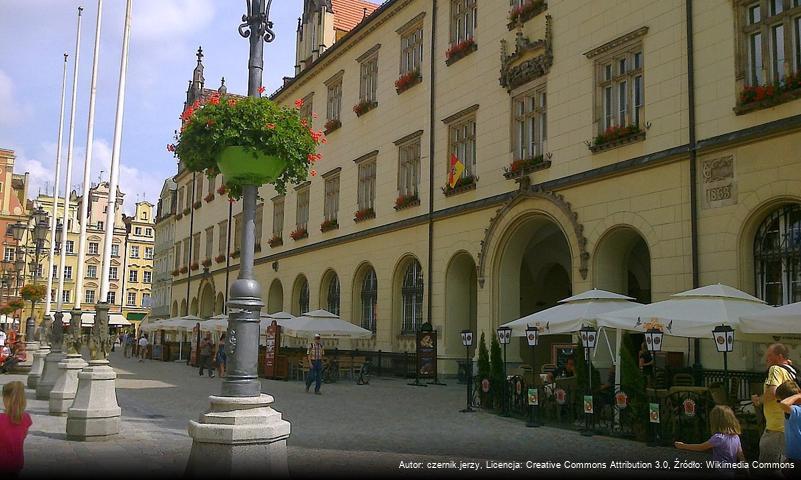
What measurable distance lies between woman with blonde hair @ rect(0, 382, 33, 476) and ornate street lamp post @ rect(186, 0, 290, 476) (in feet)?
4.77

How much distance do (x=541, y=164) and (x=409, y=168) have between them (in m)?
8.13

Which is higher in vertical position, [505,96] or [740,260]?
[505,96]

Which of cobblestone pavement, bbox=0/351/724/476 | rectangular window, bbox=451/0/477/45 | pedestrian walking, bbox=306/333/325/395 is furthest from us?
rectangular window, bbox=451/0/477/45

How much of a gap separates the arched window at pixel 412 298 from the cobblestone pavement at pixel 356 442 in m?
7.67

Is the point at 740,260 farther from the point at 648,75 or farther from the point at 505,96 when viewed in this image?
the point at 505,96

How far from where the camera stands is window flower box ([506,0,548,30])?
21781 mm

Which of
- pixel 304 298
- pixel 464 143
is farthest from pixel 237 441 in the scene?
pixel 304 298

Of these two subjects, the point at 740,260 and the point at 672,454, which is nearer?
the point at 672,454

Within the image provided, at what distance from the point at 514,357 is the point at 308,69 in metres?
20.4

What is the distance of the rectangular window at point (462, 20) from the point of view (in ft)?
82.9

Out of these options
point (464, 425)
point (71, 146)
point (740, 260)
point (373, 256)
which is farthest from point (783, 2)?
point (71, 146)

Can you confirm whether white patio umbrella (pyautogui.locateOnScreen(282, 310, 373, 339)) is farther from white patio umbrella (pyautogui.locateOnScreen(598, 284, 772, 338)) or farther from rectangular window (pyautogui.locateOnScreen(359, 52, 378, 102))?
Answer: white patio umbrella (pyautogui.locateOnScreen(598, 284, 772, 338))

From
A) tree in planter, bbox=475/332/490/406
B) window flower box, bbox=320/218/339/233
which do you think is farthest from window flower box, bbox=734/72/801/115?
window flower box, bbox=320/218/339/233

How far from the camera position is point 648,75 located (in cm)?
1792
